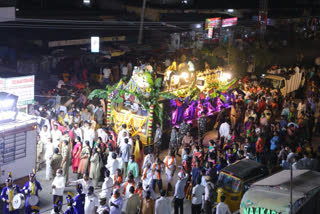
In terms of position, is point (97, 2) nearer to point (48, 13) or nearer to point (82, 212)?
point (48, 13)

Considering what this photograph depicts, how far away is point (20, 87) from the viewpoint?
13.4m

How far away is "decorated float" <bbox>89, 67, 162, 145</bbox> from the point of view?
49.5ft

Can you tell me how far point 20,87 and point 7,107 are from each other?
1.69m

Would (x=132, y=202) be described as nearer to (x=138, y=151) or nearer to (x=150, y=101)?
(x=138, y=151)

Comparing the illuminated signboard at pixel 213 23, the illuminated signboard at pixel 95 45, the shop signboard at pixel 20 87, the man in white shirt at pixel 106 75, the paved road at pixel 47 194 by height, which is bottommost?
the paved road at pixel 47 194

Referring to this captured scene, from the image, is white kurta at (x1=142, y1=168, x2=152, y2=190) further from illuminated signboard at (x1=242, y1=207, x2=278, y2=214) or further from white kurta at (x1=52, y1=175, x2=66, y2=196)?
illuminated signboard at (x1=242, y1=207, x2=278, y2=214)

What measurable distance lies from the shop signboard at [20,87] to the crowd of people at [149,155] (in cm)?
111

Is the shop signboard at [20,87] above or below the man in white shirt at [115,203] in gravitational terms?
above

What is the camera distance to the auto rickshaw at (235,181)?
11180 millimetres

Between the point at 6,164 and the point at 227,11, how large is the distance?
41027 mm

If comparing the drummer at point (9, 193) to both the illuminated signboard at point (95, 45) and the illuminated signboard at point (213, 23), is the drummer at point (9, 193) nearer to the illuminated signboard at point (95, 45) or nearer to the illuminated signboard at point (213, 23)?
the illuminated signboard at point (95, 45)

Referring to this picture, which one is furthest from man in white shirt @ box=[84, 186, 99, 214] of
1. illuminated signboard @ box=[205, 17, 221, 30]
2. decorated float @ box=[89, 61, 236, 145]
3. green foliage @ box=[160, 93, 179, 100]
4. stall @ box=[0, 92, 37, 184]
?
illuminated signboard @ box=[205, 17, 221, 30]

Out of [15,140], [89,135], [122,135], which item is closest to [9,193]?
[15,140]

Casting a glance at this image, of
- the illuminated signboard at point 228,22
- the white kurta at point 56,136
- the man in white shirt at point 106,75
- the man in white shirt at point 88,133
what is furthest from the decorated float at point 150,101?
the illuminated signboard at point 228,22
